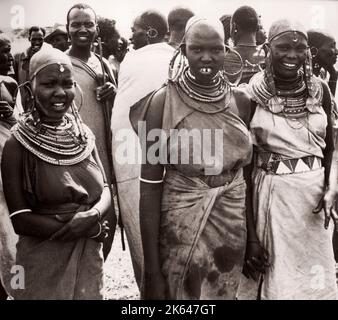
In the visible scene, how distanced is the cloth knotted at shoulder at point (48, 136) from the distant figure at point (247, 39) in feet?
3.98

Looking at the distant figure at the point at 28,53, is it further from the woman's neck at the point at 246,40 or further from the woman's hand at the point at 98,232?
the woman's neck at the point at 246,40

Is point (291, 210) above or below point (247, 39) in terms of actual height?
below

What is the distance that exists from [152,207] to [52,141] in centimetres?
63

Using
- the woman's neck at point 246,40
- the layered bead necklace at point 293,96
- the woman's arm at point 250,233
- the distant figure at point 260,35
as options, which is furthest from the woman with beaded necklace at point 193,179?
the distant figure at point 260,35

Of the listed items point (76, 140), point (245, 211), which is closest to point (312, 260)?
point (245, 211)

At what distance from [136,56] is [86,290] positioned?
59.0 inches

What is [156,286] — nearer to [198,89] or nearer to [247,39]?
[198,89]

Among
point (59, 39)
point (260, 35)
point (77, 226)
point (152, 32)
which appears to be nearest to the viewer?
point (77, 226)

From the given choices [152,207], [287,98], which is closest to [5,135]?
[152,207]

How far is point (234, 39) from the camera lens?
369 cm

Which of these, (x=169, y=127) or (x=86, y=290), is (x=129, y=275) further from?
(x=169, y=127)

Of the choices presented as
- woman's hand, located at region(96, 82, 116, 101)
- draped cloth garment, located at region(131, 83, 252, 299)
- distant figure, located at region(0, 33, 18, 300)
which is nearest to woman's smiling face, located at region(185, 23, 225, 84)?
draped cloth garment, located at region(131, 83, 252, 299)

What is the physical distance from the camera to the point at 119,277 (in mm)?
3377

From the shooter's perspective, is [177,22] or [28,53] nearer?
[28,53]
